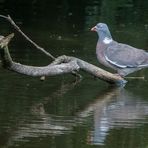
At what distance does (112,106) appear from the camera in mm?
9414

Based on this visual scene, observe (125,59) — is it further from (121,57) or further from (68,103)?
(68,103)

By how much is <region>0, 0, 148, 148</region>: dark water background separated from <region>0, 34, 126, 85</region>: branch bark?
0.56ft

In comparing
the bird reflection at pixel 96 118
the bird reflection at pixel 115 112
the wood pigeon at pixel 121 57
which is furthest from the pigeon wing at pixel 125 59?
the bird reflection at pixel 96 118

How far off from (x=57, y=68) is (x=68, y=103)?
2.53ft

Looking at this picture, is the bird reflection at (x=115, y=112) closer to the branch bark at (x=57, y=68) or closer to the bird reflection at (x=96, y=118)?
the bird reflection at (x=96, y=118)

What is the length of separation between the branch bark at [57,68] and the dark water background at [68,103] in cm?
17

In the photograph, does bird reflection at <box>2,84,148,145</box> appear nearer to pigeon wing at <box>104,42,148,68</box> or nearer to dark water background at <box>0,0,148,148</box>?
dark water background at <box>0,0,148,148</box>

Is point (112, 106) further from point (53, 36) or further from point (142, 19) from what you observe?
point (142, 19)

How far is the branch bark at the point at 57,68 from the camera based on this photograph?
916 cm

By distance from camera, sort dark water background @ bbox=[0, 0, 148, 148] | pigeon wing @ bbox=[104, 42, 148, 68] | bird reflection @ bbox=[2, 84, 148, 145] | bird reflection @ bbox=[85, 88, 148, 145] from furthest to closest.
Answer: pigeon wing @ bbox=[104, 42, 148, 68], bird reflection @ bbox=[85, 88, 148, 145], bird reflection @ bbox=[2, 84, 148, 145], dark water background @ bbox=[0, 0, 148, 148]

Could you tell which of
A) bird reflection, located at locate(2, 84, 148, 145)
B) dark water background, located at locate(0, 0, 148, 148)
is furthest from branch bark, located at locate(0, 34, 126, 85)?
bird reflection, located at locate(2, 84, 148, 145)

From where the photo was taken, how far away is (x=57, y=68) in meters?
10.0

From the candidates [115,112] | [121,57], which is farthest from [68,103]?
[121,57]

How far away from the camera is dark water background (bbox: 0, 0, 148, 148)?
7777 millimetres
